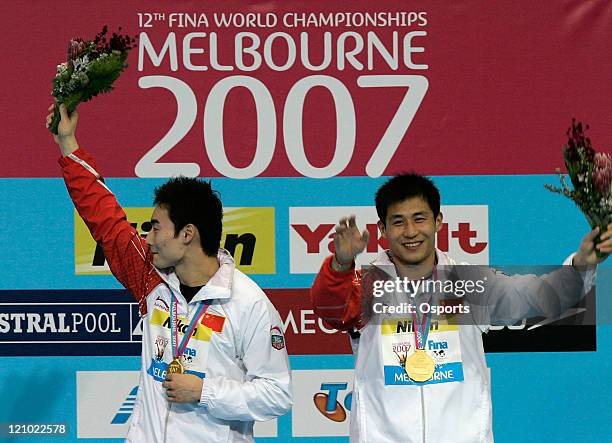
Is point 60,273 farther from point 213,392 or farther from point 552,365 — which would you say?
point 552,365

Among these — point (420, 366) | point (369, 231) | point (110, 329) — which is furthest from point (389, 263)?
point (110, 329)

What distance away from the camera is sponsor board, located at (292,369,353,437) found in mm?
4223

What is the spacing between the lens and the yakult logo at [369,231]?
418 centimetres

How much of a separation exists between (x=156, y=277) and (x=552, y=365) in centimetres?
187

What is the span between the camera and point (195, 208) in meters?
3.23

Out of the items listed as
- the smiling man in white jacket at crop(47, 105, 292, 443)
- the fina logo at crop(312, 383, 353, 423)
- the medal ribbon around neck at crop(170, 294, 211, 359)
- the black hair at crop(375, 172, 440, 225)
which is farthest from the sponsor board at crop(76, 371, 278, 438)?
the black hair at crop(375, 172, 440, 225)

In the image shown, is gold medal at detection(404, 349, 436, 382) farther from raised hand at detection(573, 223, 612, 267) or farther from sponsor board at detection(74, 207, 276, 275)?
sponsor board at detection(74, 207, 276, 275)

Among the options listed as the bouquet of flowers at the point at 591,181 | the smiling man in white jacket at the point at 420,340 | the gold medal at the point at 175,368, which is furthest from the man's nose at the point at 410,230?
the gold medal at the point at 175,368

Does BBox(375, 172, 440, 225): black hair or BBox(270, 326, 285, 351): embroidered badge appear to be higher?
BBox(375, 172, 440, 225): black hair

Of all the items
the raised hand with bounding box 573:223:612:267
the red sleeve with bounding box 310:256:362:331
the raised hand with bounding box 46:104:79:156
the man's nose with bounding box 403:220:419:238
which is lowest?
the red sleeve with bounding box 310:256:362:331

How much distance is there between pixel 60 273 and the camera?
4203 millimetres

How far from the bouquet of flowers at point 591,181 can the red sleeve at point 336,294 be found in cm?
69

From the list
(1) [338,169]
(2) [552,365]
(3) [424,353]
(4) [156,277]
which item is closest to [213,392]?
(4) [156,277]

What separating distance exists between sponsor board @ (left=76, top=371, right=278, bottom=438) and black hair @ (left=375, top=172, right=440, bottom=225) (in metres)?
1.46
